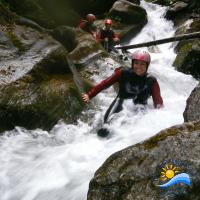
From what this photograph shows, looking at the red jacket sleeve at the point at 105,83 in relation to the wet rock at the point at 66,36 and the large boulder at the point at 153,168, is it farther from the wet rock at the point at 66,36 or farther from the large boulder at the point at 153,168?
the wet rock at the point at 66,36

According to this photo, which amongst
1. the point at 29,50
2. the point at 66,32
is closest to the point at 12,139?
the point at 29,50

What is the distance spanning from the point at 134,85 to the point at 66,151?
2.06 meters

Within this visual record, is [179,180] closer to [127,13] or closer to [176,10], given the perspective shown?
[127,13]

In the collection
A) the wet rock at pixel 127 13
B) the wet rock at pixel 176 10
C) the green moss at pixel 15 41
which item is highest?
the green moss at pixel 15 41

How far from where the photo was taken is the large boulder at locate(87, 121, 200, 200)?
10.5ft

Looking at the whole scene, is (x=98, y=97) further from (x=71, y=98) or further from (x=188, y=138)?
(x=188, y=138)

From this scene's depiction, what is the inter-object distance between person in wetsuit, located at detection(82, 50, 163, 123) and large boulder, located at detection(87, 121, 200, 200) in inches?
146

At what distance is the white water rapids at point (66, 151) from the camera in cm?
538

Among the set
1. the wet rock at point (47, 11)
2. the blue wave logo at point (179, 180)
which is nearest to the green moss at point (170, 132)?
the blue wave logo at point (179, 180)

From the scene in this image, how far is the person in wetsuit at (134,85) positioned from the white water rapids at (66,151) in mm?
180

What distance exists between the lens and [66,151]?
667 cm

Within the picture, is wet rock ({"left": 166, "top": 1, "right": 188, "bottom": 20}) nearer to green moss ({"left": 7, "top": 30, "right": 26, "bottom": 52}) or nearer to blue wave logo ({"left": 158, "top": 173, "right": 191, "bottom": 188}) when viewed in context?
green moss ({"left": 7, "top": 30, "right": 26, "bottom": 52})

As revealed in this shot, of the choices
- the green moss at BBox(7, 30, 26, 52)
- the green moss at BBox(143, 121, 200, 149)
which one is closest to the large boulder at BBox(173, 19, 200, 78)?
the green moss at BBox(7, 30, 26, 52)

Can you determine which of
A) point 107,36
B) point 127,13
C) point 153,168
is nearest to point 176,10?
point 127,13
